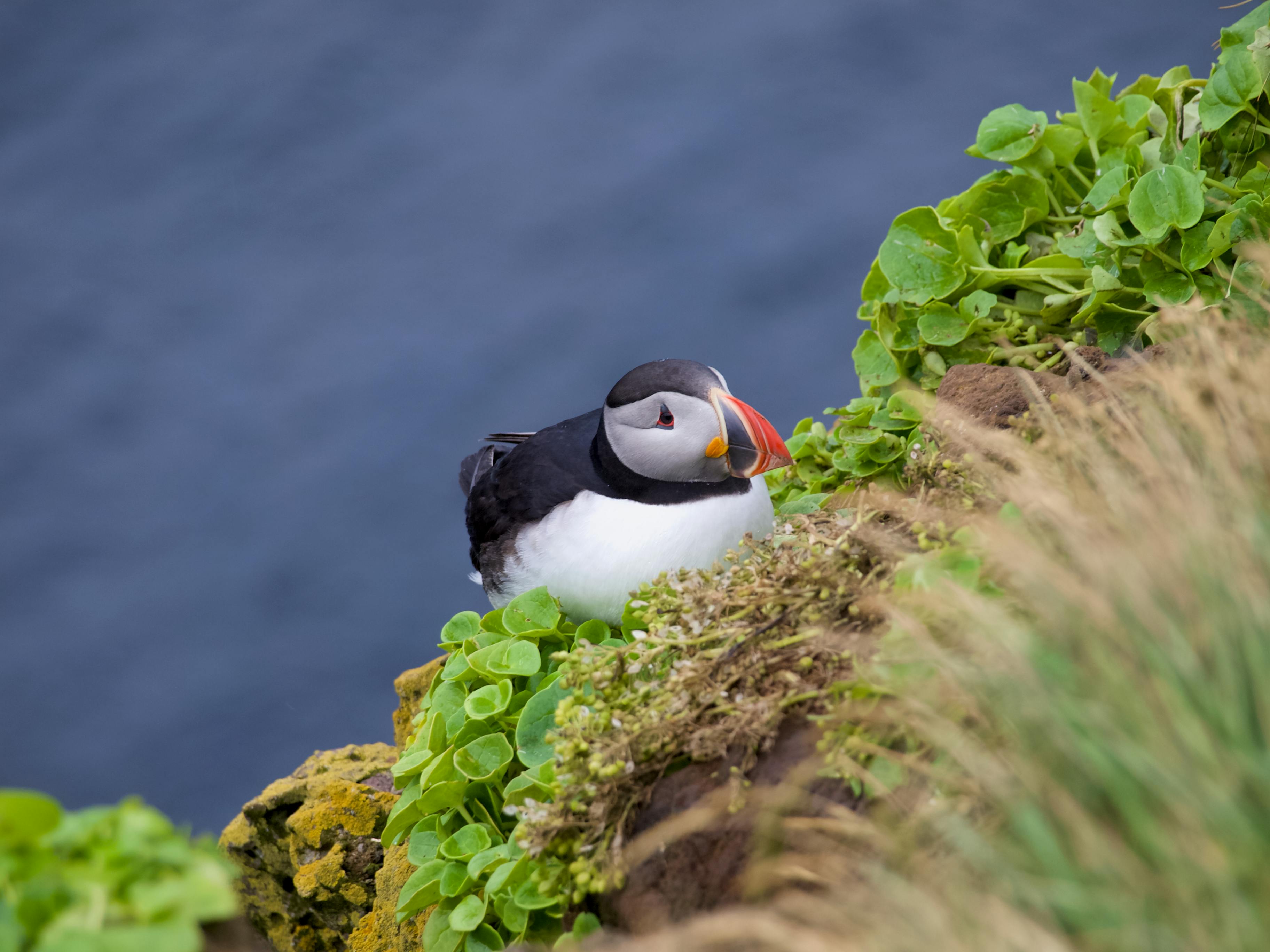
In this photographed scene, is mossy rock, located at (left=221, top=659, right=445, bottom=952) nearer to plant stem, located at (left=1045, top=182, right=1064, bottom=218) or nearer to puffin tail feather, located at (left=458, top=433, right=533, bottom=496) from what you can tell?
puffin tail feather, located at (left=458, top=433, right=533, bottom=496)

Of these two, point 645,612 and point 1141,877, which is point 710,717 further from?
point 1141,877

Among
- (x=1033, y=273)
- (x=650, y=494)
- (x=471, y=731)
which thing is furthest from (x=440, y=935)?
(x=1033, y=273)

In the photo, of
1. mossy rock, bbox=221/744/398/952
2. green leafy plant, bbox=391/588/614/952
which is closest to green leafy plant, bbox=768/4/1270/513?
green leafy plant, bbox=391/588/614/952

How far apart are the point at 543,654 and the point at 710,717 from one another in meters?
0.66

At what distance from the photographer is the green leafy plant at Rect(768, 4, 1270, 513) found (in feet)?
5.32

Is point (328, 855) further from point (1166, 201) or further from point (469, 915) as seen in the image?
point (1166, 201)

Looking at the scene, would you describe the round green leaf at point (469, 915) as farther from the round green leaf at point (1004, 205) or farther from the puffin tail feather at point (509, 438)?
the round green leaf at point (1004, 205)

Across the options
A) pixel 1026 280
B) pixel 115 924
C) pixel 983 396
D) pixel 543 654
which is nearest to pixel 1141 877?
pixel 115 924

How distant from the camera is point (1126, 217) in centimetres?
172

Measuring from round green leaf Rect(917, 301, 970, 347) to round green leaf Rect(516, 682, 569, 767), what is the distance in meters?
1.00

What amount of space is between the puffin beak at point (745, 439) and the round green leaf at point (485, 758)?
23.5 inches

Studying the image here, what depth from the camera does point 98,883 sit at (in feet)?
2.15

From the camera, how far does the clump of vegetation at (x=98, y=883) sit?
2.00 ft

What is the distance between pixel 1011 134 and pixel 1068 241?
0.29 metres
